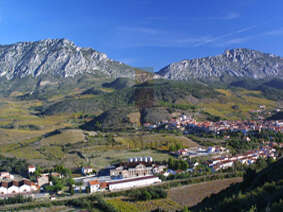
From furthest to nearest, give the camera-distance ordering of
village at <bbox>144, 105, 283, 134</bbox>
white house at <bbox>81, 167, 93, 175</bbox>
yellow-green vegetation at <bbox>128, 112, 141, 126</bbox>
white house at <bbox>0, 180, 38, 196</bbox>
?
yellow-green vegetation at <bbox>128, 112, 141, 126</bbox> < village at <bbox>144, 105, 283, 134</bbox> < white house at <bbox>81, 167, 93, 175</bbox> < white house at <bbox>0, 180, 38, 196</bbox>

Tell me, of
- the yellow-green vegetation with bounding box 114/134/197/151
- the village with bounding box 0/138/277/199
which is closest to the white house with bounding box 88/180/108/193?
the village with bounding box 0/138/277/199

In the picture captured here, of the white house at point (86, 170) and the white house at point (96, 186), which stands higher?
the white house at point (86, 170)

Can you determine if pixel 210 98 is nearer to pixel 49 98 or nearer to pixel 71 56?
pixel 49 98

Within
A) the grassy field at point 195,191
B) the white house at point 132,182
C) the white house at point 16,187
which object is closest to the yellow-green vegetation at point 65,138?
the white house at point 16,187

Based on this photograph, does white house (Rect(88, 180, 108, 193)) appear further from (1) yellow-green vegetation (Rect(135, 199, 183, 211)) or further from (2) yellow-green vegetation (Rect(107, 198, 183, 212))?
(1) yellow-green vegetation (Rect(135, 199, 183, 211))

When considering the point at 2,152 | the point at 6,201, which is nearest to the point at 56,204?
the point at 6,201

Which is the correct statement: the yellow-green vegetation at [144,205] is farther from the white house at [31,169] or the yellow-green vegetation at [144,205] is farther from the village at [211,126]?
the village at [211,126]

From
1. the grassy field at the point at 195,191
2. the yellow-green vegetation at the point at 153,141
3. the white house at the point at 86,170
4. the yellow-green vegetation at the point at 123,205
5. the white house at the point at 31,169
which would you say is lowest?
the grassy field at the point at 195,191
